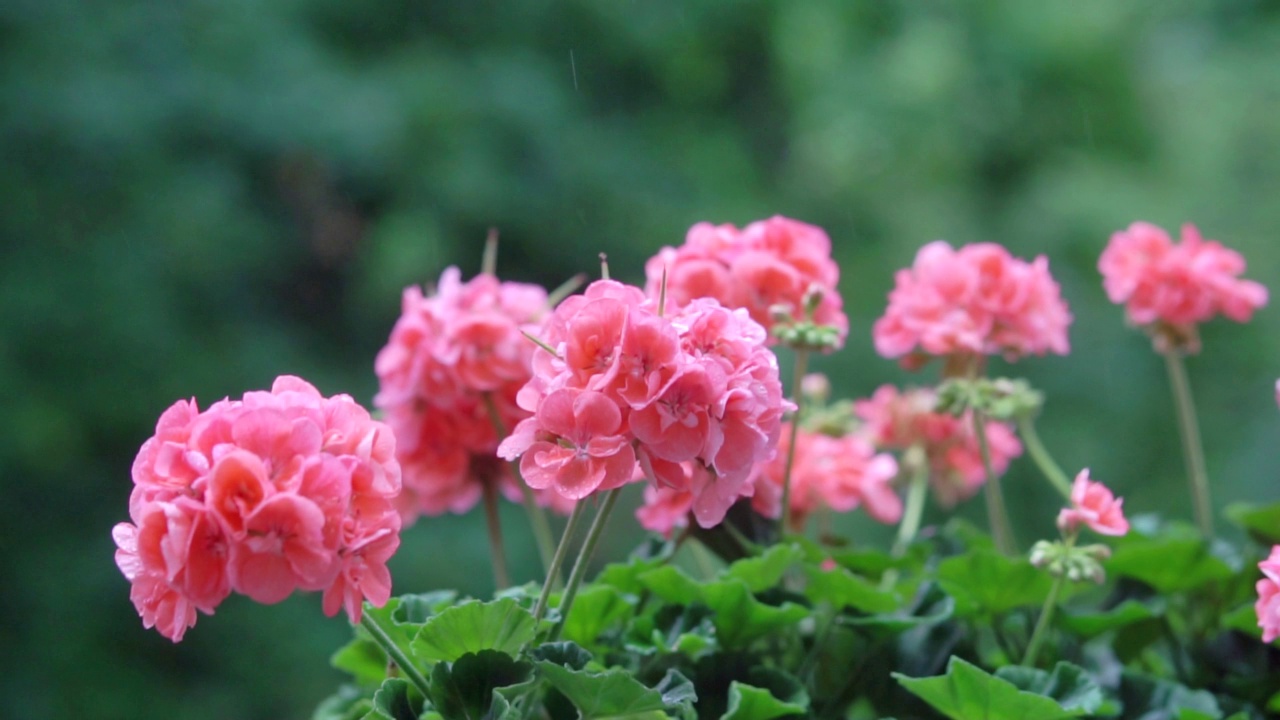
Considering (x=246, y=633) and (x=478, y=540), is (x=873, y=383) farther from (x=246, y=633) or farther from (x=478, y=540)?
(x=246, y=633)

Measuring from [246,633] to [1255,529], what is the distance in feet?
6.68

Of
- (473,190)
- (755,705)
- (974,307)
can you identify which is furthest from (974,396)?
(473,190)

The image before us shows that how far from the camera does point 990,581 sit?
0.72 m

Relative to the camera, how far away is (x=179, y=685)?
2480 mm

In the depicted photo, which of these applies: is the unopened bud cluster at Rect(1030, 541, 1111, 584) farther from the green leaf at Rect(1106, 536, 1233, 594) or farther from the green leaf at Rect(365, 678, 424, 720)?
the green leaf at Rect(365, 678, 424, 720)

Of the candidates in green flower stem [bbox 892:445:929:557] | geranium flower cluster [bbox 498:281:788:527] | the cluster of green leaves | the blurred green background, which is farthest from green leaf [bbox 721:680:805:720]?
the blurred green background

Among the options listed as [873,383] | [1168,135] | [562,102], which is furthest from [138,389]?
[1168,135]

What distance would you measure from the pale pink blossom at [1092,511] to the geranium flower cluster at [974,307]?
0.49 feet

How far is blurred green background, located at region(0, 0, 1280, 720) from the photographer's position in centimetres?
231

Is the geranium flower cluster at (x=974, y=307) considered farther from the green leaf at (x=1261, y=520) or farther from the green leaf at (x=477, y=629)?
the green leaf at (x=477, y=629)

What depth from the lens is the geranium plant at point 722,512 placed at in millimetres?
465

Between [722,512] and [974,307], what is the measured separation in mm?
327

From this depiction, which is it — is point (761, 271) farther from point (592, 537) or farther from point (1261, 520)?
point (1261, 520)

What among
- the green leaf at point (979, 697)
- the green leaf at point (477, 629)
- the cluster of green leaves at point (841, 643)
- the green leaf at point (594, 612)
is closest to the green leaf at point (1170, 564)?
the cluster of green leaves at point (841, 643)
